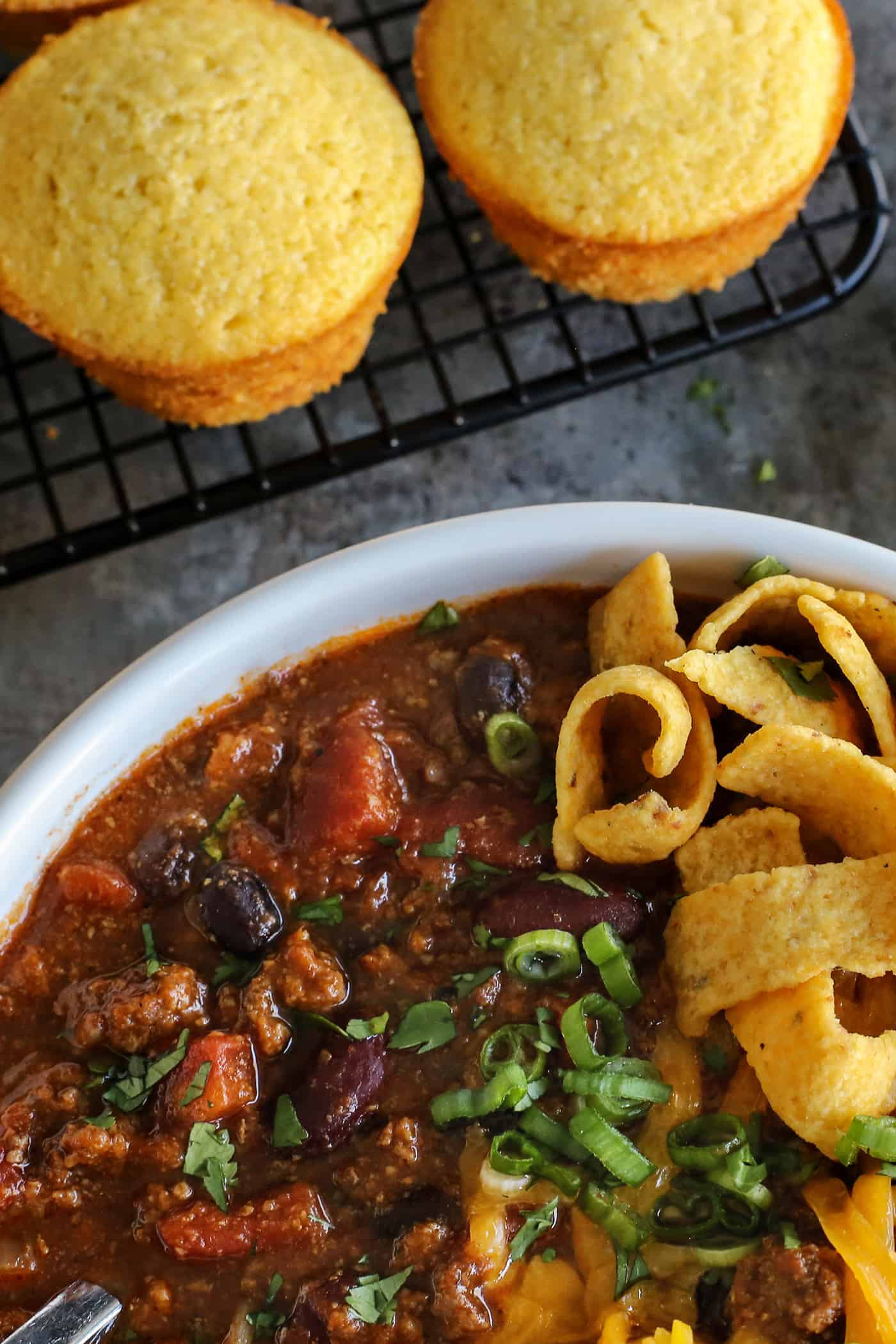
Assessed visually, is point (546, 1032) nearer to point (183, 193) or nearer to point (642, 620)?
point (642, 620)

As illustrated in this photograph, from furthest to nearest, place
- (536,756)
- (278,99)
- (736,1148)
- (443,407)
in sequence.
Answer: (443,407) < (278,99) < (536,756) < (736,1148)

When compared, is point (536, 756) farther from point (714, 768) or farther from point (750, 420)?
point (750, 420)

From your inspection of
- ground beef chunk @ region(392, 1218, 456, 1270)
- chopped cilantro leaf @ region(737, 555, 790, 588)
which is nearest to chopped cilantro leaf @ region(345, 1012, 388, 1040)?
ground beef chunk @ region(392, 1218, 456, 1270)

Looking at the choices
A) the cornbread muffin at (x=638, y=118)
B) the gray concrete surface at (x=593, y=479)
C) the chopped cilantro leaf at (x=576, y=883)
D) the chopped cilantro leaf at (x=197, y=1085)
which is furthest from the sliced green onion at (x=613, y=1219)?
the cornbread muffin at (x=638, y=118)

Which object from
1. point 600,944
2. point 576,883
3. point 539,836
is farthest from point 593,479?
point 600,944

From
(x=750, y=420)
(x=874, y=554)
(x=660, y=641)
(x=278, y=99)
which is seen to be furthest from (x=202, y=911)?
(x=750, y=420)

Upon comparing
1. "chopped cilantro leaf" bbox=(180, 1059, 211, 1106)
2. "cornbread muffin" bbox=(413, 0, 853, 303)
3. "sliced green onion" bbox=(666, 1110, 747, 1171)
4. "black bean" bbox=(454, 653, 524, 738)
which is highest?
"cornbread muffin" bbox=(413, 0, 853, 303)

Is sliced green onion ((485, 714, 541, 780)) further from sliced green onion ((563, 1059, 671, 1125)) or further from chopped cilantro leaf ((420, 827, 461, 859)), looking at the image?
sliced green onion ((563, 1059, 671, 1125))
